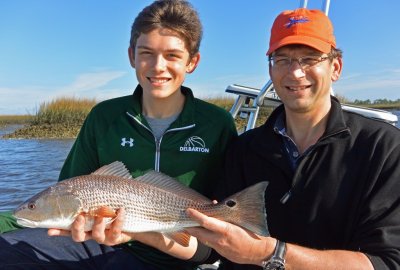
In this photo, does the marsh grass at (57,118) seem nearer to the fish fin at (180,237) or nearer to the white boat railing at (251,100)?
the white boat railing at (251,100)

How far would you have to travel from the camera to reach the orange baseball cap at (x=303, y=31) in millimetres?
3234

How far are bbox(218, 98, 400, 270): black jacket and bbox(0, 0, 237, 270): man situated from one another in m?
0.53

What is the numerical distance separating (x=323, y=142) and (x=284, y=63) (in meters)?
0.67

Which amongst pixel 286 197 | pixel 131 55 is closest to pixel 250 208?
pixel 286 197

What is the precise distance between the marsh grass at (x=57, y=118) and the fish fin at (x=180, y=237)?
23.7 m

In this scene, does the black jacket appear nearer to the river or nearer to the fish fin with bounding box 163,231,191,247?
the fish fin with bounding box 163,231,191,247

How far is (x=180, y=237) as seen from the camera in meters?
3.08

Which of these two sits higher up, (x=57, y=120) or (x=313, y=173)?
(x=313, y=173)

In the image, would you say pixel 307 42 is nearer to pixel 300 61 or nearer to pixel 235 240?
pixel 300 61

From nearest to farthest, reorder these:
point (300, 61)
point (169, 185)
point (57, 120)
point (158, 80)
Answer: point (169, 185), point (300, 61), point (158, 80), point (57, 120)

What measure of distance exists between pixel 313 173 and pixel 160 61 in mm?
1480

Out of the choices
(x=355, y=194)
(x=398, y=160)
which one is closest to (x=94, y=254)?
(x=355, y=194)

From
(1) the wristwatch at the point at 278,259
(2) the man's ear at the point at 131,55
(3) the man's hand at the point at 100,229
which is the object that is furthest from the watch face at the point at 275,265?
(2) the man's ear at the point at 131,55

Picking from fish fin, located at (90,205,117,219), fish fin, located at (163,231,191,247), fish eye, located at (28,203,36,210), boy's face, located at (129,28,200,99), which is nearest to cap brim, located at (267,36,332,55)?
boy's face, located at (129,28,200,99)
